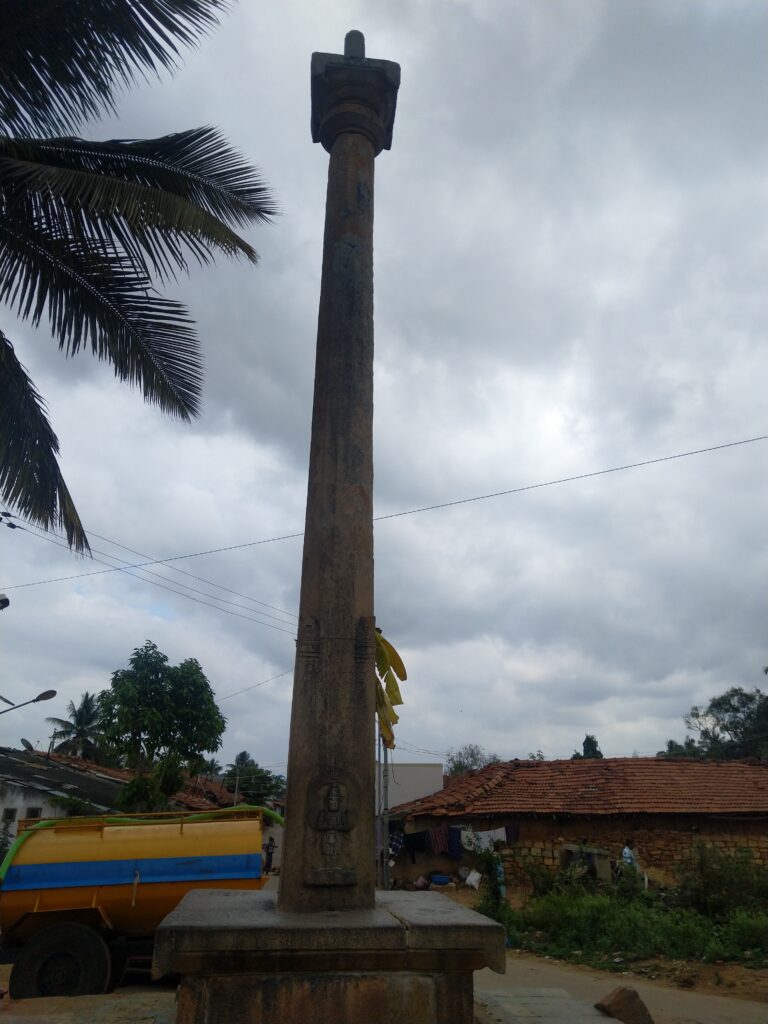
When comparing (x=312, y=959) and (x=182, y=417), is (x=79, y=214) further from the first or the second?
(x=312, y=959)

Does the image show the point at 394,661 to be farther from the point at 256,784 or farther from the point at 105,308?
the point at 256,784

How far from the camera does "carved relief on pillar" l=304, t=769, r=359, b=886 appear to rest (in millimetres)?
3717

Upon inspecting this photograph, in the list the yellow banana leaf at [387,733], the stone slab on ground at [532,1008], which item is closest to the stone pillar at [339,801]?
the yellow banana leaf at [387,733]

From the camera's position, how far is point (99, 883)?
7.88 metres

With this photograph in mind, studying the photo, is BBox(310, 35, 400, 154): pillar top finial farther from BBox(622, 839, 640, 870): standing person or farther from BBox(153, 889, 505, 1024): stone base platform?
BBox(622, 839, 640, 870): standing person

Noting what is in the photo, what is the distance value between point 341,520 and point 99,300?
3.80m

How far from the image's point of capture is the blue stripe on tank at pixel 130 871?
7.82m

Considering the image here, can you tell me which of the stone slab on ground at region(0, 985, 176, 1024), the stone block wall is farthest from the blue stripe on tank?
the stone block wall

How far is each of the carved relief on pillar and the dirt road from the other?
3329 mm

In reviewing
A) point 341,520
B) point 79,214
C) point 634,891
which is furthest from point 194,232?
point 634,891

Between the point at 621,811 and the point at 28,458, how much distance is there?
50.5 feet

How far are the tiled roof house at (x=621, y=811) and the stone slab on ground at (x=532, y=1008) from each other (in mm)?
12668

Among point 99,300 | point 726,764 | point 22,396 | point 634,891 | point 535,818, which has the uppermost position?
point 99,300

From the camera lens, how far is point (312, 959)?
121 inches
